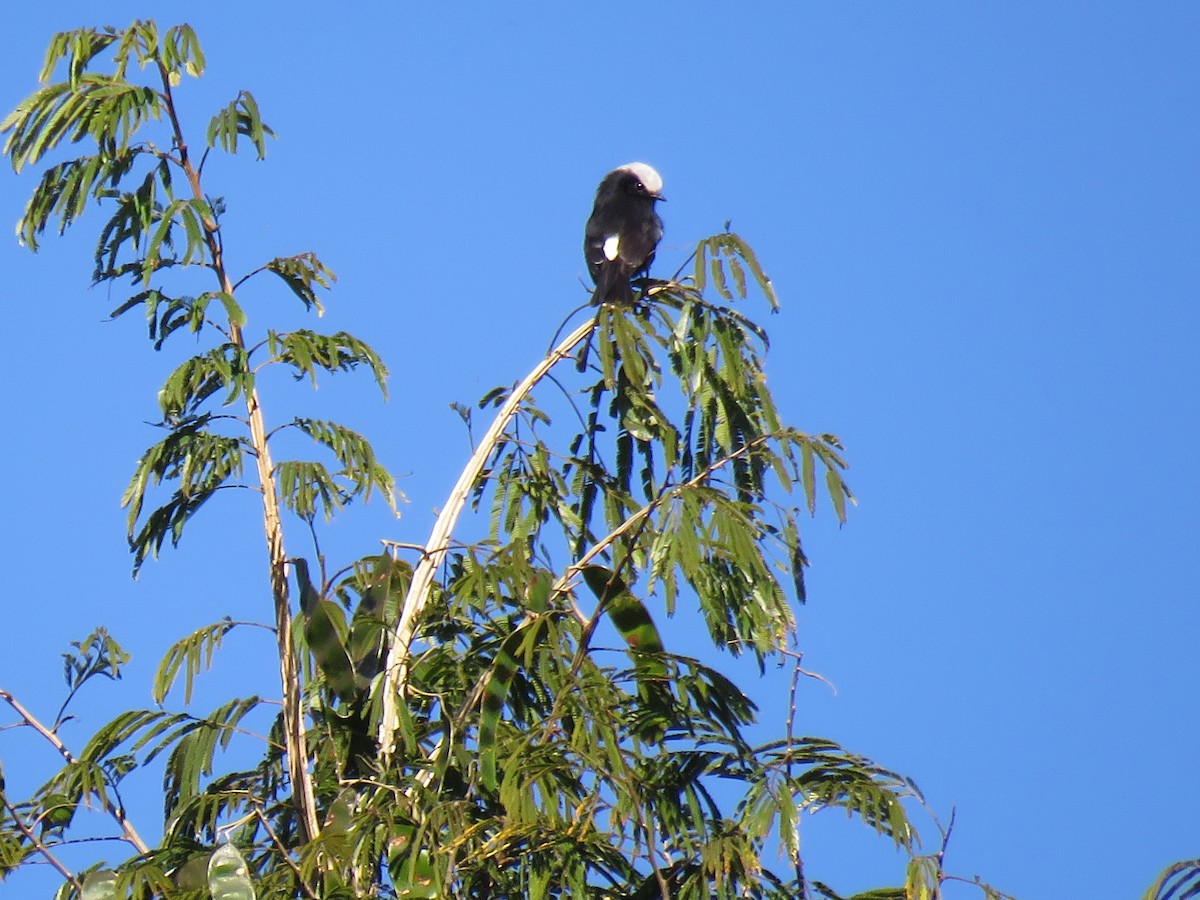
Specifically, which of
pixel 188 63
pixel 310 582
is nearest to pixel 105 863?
pixel 310 582

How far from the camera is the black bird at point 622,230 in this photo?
19.4ft

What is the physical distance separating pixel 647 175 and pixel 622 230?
3.92 ft

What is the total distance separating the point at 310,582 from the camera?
136 inches

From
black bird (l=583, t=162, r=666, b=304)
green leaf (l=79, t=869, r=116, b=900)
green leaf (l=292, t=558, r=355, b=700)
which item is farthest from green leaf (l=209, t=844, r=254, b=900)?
black bird (l=583, t=162, r=666, b=304)

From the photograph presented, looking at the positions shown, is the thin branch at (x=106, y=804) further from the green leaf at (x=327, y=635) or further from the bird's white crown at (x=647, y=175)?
the bird's white crown at (x=647, y=175)

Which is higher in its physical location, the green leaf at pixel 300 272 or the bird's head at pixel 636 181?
the bird's head at pixel 636 181

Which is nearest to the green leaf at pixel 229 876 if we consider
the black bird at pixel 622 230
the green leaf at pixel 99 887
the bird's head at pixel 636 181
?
the green leaf at pixel 99 887

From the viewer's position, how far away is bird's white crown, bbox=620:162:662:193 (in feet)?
25.3

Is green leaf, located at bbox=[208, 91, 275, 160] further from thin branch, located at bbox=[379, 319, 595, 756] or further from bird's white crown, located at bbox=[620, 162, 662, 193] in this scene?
bird's white crown, located at bbox=[620, 162, 662, 193]

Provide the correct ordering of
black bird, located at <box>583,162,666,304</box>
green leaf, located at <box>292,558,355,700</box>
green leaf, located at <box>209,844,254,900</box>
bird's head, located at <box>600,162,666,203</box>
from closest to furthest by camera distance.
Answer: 1. green leaf, located at <box>209,844,254,900</box>
2. green leaf, located at <box>292,558,355,700</box>
3. black bird, located at <box>583,162,666,304</box>
4. bird's head, located at <box>600,162,666,203</box>

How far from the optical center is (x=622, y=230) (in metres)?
6.67

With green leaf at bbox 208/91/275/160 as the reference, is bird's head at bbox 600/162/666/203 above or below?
above

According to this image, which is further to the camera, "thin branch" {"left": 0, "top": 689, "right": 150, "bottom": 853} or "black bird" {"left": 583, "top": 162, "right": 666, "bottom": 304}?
"black bird" {"left": 583, "top": 162, "right": 666, "bottom": 304}

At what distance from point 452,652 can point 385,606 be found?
28cm
